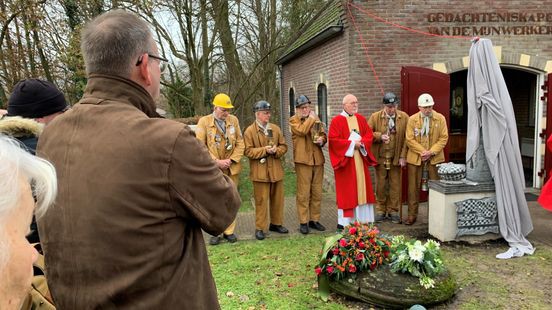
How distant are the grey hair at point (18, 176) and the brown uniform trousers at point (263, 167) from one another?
524 cm

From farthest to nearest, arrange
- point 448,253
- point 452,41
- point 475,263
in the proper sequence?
1. point 452,41
2. point 448,253
3. point 475,263

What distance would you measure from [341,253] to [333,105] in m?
5.61

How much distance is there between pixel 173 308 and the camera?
5.25 ft

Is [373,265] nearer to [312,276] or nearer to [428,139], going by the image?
[312,276]

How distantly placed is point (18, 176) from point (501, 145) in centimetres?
588

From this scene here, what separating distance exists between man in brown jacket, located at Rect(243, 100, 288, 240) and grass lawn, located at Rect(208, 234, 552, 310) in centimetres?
59

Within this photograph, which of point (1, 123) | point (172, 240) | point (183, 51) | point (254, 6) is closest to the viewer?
point (172, 240)

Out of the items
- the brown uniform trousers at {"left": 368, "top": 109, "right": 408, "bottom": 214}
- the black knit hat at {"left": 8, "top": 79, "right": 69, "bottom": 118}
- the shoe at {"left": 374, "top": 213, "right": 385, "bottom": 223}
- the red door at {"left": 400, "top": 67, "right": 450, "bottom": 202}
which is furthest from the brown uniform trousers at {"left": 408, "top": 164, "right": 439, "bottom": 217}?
the black knit hat at {"left": 8, "top": 79, "right": 69, "bottom": 118}

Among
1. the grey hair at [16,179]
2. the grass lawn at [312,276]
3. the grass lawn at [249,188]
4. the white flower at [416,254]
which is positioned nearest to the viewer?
the grey hair at [16,179]

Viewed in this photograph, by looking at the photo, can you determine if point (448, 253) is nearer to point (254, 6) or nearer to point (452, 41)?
point (452, 41)

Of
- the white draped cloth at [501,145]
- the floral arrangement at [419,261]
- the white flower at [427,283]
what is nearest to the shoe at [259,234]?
the floral arrangement at [419,261]

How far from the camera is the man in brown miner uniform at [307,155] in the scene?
267 inches

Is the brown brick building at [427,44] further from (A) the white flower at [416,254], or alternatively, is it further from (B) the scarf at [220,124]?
(A) the white flower at [416,254]

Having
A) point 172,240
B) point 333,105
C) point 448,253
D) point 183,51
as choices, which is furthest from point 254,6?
point 172,240
